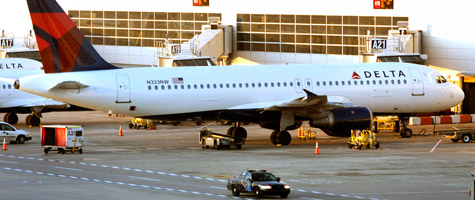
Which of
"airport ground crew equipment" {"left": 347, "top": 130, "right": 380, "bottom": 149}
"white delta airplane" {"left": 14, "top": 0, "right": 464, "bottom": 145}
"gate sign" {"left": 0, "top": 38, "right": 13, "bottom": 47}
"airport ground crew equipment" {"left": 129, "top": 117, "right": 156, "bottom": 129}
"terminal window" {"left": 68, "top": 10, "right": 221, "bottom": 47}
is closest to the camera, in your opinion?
"white delta airplane" {"left": 14, "top": 0, "right": 464, "bottom": 145}

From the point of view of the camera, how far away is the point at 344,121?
5356 centimetres

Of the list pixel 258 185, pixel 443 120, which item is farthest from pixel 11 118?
pixel 258 185

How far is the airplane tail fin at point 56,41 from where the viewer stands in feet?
172

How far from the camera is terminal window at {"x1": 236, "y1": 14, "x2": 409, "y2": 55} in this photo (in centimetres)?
7706

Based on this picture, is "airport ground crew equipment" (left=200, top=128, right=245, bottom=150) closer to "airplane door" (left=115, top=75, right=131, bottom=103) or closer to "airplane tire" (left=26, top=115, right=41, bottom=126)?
"airplane door" (left=115, top=75, right=131, bottom=103)

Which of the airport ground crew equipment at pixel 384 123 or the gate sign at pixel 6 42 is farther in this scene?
the gate sign at pixel 6 42

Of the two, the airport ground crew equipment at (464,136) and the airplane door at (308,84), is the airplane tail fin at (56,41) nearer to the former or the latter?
the airplane door at (308,84)

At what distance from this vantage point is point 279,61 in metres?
82.4

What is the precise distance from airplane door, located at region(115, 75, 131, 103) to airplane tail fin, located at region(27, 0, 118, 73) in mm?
1631

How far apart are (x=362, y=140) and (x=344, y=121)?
1.43 m

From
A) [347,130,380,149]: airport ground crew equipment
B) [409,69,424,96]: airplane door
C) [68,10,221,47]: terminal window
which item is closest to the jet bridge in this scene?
[68,10,221,47]: terminal window

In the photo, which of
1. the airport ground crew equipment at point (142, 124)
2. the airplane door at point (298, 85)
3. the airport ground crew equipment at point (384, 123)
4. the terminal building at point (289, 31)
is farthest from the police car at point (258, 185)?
the terminal building at point (289, 31)

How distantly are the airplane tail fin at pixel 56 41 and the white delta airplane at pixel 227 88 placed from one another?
51mm

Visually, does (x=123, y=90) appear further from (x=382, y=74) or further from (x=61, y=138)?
(x=382, y=74)
